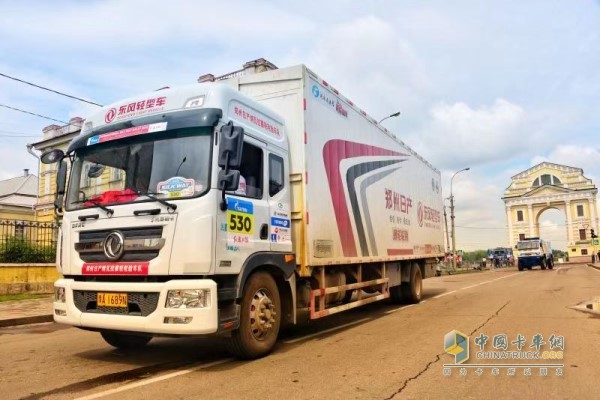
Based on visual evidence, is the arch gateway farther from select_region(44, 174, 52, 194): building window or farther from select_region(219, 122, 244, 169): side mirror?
select_region(219, 122, 244, 169): side mirror

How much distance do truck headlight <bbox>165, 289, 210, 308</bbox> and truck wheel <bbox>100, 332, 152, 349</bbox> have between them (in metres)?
1.75

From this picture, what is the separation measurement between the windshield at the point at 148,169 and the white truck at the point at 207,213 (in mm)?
14

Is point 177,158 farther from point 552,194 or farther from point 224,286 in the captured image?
point 552,194

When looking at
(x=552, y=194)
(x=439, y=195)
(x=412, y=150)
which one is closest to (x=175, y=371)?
(x=412, y=150)

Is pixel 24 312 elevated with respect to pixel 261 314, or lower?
lower

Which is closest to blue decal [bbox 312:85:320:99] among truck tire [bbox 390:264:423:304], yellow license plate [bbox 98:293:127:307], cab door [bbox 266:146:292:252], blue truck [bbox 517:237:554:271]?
cab door [bbox 266:146:292:252]

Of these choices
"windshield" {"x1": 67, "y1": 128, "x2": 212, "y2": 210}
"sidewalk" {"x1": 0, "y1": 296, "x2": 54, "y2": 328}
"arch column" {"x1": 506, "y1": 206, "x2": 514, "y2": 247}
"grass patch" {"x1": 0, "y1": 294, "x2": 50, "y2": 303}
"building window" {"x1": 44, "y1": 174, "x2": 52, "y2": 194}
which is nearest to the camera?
"windshield" {"x1": 67, "y1": 128, "x2": 212, "y2": 210}

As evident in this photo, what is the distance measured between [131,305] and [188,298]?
70 cm

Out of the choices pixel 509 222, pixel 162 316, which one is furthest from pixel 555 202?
pixel 162 316

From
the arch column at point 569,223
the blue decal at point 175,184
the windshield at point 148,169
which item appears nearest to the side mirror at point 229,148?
the windshield at point 148,169

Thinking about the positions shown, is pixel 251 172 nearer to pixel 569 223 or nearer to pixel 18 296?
pixel 18 296

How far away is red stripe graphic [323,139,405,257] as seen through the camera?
751cm

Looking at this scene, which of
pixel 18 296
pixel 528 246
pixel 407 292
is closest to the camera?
pixel 407 292

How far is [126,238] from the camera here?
5.14 meters
